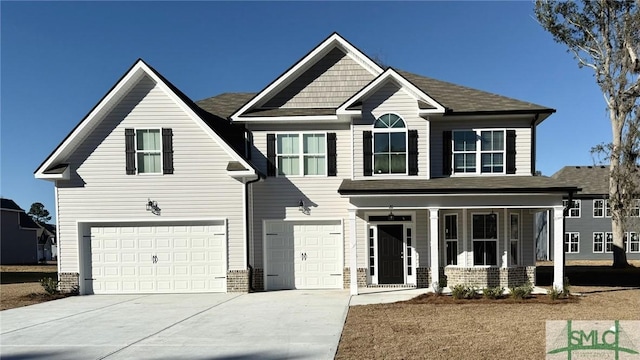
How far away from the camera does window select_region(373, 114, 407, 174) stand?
1390 cm

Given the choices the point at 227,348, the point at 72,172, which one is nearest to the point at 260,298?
the point at 227,348

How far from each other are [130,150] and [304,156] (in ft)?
19.4

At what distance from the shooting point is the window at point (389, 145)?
13.9 m

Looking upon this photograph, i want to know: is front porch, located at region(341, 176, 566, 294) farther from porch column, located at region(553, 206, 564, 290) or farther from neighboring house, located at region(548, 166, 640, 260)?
neighboring house, located at region(548, 166, 640, 260)

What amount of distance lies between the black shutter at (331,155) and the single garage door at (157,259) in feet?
13.7

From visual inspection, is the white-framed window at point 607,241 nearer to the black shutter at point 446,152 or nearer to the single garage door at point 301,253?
the black shutter at point 446,152

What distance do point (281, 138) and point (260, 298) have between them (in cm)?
550

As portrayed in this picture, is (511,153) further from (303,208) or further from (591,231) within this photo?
(591,231)

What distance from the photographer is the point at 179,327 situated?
9070 mm

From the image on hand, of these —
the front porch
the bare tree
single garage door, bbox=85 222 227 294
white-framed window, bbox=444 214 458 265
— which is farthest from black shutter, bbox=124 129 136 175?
the bare tree

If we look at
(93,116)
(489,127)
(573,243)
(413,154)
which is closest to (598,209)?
(573,243)

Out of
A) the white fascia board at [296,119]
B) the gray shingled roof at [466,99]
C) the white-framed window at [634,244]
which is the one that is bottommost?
the white-framed window at [634,244]

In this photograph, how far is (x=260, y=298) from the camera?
42.0 feet

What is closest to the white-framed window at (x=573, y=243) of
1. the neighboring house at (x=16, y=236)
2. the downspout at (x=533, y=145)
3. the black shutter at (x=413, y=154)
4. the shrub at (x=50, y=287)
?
the downspout at (x=533, y=145)
